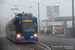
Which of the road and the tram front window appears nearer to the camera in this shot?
the road

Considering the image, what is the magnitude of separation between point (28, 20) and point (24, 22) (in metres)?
0.44

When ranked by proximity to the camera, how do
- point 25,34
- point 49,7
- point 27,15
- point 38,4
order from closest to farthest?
1. point 25,34
2. point 27,15
3. point 49,7
4. point 38,4

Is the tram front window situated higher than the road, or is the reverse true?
the tram front window

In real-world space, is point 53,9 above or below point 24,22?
above

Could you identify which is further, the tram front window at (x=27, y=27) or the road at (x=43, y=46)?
the tram front window at (x=27, y=27)

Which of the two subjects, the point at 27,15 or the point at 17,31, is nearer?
the point at 17,31

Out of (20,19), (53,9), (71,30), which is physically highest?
(53,9)

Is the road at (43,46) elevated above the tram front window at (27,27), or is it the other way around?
the tram front window at (27,27)

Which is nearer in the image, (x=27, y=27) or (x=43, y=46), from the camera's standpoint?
(x=43, y=46)

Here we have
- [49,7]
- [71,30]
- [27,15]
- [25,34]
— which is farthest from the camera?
[49,7]

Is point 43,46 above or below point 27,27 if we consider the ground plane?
below

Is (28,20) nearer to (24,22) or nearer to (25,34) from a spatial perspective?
(24,22)

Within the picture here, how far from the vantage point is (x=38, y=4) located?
45219 mm

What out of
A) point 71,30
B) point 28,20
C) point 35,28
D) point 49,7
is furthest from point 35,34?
point 49,7
